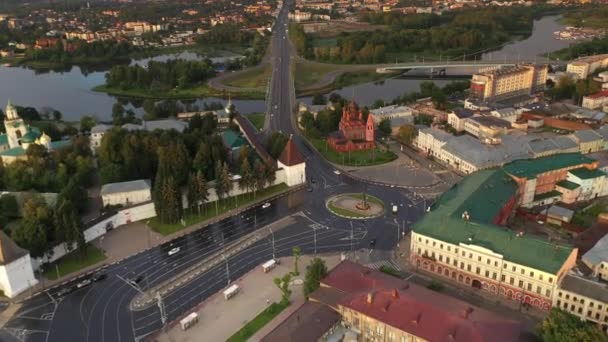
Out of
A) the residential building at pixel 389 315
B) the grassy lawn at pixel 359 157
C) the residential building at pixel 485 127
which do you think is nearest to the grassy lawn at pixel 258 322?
the residential building at pixel 389 315

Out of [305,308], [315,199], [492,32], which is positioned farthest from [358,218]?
[492,32]

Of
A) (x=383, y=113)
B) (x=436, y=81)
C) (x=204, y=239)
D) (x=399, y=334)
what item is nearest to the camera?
(x=399, y=334)

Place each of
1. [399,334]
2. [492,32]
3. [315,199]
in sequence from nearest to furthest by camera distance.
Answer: [399,334] < [315,199] < [492,32]

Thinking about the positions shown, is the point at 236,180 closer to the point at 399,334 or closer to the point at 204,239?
the point at 204,239

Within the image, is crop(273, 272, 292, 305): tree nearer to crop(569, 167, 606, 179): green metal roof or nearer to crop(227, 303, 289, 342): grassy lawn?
crop(227, 303, 289, 342): grassy lawn

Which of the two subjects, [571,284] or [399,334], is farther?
[571,284]

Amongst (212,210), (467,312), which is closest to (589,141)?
(467,312)

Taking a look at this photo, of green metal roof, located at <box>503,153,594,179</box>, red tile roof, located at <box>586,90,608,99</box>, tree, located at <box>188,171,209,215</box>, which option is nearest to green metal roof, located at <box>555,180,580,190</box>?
green metal roof, located at <box>503,153,594,179</box>
